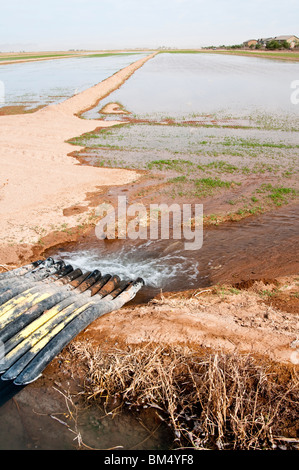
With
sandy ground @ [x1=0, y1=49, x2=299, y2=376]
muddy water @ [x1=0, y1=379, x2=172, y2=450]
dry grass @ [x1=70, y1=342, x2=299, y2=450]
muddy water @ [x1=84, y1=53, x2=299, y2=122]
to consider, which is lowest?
muddy water @ [x1=0, y1=379, x2=172, y2=450]

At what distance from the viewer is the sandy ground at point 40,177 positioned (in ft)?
32.7

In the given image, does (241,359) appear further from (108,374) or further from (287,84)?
(287,84)

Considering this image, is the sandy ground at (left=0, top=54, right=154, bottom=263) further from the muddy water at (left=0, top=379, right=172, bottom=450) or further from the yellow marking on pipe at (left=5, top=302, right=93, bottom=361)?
the muddy water at (left=0, top=379, right=172, bottom=450)

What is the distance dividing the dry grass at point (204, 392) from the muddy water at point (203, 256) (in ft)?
7.63

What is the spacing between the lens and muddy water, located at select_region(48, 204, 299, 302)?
770cm

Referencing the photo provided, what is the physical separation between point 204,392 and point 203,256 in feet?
14.9

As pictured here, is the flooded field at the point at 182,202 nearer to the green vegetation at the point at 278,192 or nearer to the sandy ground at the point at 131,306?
the green vegetation at the point at 278,192

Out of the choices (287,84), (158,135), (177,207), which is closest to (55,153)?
(158,135)

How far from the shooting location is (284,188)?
39.9 feet
